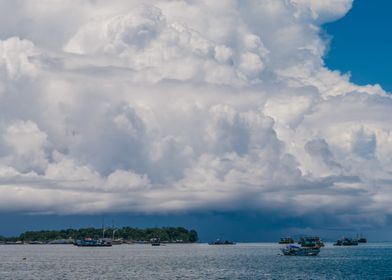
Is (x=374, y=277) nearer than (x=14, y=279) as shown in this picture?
No

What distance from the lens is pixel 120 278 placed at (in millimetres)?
188000

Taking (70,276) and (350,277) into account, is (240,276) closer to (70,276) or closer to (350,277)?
(350,277)

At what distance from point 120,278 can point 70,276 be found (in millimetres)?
18217

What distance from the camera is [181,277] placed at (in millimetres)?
191125

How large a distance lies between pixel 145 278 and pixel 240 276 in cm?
2904

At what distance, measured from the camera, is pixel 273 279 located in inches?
7333

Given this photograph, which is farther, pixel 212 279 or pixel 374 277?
pixel 374 277

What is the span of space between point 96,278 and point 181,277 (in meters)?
24.9

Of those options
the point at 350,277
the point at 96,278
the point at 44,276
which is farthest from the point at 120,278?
the point at 350,277

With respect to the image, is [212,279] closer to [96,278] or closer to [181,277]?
[181,277]

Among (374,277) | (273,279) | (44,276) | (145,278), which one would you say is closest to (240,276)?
(273,279)

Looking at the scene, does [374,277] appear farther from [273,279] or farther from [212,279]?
[212,279]

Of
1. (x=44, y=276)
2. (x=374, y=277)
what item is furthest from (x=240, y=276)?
(x=44, y=276)

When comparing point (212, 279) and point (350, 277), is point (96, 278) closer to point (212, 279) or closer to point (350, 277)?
point (212, 279)
